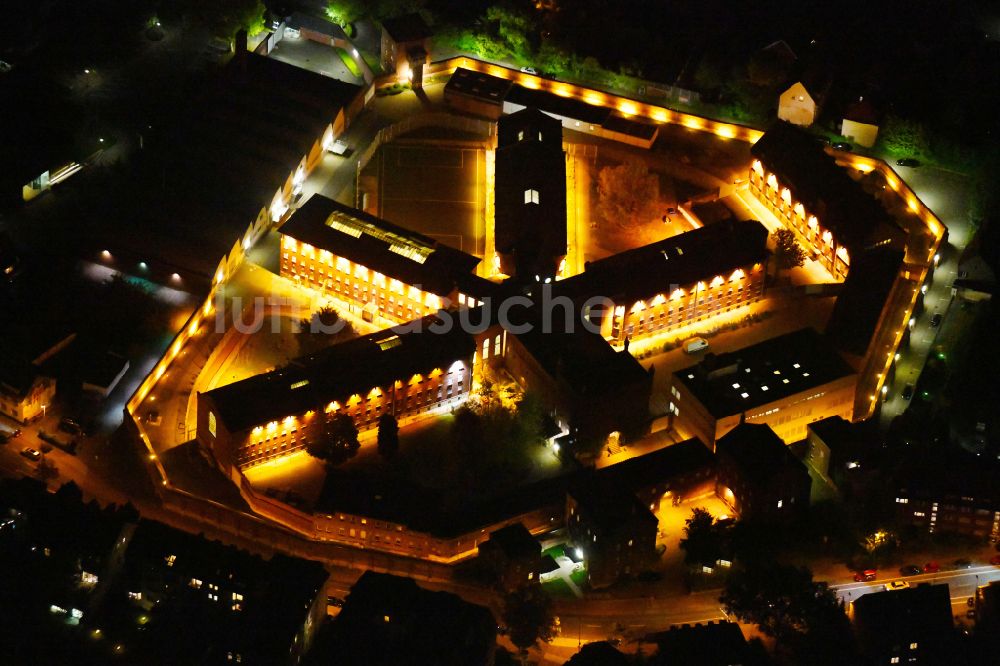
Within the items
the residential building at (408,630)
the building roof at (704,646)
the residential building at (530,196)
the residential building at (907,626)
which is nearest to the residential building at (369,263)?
the residential building at (530,196)

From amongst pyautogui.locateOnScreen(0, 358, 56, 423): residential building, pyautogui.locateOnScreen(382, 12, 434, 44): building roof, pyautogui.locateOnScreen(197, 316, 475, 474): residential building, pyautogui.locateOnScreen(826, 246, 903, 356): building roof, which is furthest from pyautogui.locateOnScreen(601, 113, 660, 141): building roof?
pyautogui.locateOnScreen(0, 358, 56, 423): residential building

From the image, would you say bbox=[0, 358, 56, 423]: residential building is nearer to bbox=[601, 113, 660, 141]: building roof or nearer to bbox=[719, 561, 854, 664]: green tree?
bbox=[719, 561, 854, 664]: green tree

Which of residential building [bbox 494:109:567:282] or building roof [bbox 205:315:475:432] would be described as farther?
residential building [bbox 494:109:567:282]

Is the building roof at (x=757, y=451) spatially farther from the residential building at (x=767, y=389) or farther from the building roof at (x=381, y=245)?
the building roof at (x=381, y=245)

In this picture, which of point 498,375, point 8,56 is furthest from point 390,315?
point 8,56

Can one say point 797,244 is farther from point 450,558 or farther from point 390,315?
point 450,558

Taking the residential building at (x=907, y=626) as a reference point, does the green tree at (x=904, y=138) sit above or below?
above

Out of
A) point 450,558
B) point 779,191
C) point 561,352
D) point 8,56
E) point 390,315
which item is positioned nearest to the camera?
point 450,558
